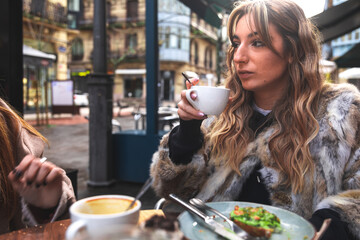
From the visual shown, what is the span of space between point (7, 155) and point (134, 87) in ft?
104

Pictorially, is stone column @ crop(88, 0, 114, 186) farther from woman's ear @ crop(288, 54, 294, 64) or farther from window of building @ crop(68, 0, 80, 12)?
window of building @ crop(68, 0, 80, 12)

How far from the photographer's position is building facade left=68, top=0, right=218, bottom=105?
94.5 ft

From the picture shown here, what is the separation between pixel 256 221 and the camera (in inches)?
35.2

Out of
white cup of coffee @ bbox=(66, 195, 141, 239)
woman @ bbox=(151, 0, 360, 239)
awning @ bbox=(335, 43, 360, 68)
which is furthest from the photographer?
awning @ bbox=(335, 43, 360, 68)

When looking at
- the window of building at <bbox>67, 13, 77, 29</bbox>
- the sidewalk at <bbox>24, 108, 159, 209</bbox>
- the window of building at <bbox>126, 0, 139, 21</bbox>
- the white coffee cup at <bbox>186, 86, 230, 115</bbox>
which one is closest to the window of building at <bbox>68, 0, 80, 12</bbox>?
the window of building at <bbox>67, 13, 77, 29</bbox>

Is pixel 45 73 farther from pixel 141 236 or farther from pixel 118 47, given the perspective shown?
pixel 141 236

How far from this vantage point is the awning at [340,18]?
16.5 feet

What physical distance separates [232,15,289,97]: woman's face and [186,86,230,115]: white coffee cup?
0.37 m

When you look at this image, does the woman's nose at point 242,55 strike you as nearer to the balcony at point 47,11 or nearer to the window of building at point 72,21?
the balcony at point 47,11

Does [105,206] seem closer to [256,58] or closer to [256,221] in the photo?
[256,221]

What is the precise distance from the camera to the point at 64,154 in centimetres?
715

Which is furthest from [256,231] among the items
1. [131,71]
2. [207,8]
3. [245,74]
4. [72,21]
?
[131,71]

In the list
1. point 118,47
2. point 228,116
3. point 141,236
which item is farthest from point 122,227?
point 118,47

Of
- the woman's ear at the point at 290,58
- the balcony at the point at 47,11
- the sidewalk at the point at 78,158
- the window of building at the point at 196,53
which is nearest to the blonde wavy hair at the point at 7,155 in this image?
the sidewalk at the point at 78,158
